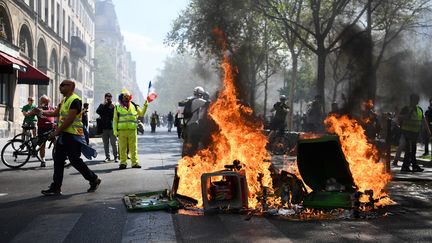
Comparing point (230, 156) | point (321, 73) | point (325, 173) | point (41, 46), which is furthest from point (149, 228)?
point (41, 46)

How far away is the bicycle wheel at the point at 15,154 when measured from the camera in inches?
473

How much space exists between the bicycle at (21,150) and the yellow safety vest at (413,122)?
27.0ft

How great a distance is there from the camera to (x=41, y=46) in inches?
1384

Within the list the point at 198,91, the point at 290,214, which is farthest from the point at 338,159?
the point at 198,91

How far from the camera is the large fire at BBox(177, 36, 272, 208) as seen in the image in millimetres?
7082

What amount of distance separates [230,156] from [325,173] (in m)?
1.43

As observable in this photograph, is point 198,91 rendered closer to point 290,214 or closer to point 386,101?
point 290,214

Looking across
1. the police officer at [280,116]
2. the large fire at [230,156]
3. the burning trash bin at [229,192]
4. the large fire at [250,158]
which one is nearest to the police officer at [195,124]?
the large fire at [230,156]

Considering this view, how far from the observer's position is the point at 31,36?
3050 centimetres

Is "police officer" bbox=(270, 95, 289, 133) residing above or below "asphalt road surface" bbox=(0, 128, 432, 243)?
above

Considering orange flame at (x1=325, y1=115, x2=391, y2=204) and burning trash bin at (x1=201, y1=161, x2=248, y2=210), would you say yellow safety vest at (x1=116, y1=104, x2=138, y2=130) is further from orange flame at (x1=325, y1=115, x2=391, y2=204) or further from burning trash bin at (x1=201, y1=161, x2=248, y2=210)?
burning trash bin at (x1=201, y1=161, x2=248, y2=210)

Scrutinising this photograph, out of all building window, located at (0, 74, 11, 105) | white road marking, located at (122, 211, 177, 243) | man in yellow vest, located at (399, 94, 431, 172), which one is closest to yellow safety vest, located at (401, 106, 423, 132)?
man in yellow vest, located at (399, 94, 431, 172)

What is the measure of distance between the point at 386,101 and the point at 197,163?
56.7 ft

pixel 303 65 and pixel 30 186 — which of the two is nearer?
pixel 30 186
